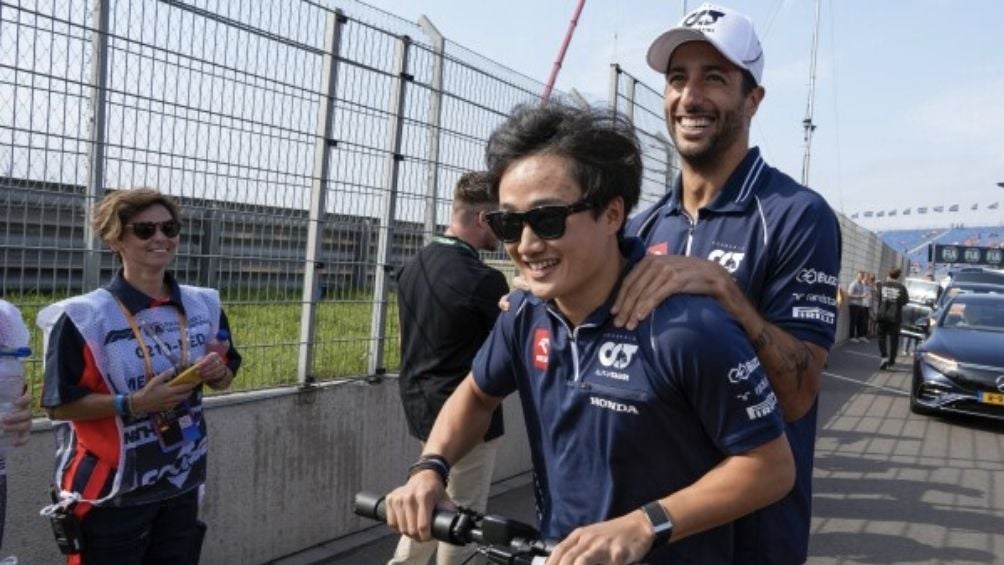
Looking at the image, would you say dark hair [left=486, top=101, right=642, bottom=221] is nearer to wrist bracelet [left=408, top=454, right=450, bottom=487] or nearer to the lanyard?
wrist bracelet [left=408, top=454, right=450, bottom=487]

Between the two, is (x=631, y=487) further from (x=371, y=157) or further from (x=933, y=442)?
(x=933, y=442)

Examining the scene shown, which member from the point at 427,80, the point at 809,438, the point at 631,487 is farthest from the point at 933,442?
the point at 631,487

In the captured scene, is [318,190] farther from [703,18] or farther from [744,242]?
[744,242]

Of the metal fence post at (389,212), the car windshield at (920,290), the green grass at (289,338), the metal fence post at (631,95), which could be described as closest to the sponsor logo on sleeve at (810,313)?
the green grass at (289,338)

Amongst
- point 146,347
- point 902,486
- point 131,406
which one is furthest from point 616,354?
point 902,486

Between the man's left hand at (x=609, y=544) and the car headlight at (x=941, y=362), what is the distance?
10.3 metres

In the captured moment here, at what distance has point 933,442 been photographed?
32.0 ft

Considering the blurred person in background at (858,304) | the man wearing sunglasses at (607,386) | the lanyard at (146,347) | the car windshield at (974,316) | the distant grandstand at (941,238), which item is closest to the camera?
the man wearing sunglasses at (607,386)

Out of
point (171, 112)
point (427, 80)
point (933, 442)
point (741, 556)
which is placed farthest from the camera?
point (933, 442)

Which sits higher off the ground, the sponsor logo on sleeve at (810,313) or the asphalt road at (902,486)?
the sponsor logo on sleeve at (810,313)

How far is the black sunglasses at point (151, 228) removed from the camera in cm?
347

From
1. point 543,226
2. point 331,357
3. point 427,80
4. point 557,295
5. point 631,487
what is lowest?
point 331,357

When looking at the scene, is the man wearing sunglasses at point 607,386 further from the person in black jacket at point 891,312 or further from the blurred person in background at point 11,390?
the person in black jacket at point 891,312

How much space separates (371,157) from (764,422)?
165 inches
